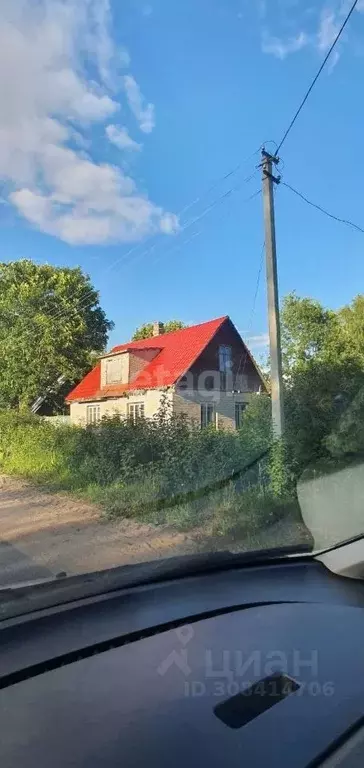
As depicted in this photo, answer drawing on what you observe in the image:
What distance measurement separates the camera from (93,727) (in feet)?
4.35

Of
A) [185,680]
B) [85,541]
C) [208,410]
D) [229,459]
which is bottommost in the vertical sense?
[85,541]

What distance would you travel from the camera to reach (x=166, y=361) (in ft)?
84.3

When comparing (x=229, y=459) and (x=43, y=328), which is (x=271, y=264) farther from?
(x=43, y=328)

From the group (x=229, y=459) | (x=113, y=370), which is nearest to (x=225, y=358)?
(x=113, y=370)

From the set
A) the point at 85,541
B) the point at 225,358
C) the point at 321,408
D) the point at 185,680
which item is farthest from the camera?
the point at 225,358

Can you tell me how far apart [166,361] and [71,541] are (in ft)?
61.5

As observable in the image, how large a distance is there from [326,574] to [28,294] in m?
31.8

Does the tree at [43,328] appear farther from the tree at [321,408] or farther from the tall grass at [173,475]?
the tree at [321,408]

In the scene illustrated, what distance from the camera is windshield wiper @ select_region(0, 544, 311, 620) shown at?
6.42 ft

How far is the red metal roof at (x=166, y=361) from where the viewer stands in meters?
24.0

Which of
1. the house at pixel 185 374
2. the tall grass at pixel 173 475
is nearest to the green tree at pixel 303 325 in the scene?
the house at pixel 185 374

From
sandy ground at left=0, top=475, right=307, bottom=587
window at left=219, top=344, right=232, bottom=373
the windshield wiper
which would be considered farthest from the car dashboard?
window at left=219, top=344, right=232, bottom=373

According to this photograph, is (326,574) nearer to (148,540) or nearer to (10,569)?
(10,569)

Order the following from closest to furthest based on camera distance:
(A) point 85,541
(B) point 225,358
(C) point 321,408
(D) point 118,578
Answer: (D) point 118,578
(A) point 85,541
(C) point 321,408
(B) point 225,358
